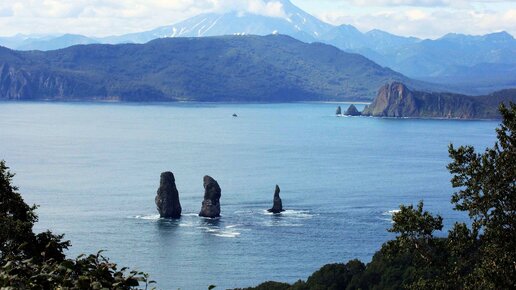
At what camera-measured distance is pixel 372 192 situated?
416 feet

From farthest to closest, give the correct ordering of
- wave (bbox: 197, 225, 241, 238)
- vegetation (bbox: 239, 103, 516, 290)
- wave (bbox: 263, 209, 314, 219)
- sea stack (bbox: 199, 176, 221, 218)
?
1. wave (bbox: 263, 209, 314, 219)
2. sea stack (bbox: 199, 176, 221, 218)
3. wave (bbox: 197, 225, 241, 238)
4. vegetation (bbox: 239, 103, 516, 290)

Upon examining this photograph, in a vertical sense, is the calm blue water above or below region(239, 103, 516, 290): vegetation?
below

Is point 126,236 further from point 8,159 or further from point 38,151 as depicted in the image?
point 38,151

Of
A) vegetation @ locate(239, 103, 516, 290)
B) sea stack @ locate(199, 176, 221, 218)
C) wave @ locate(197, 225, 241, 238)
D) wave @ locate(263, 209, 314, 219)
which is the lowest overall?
wave @ locate(197, 225, 241, 238)

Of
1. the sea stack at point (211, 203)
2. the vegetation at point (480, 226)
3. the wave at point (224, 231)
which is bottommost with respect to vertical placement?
the wave at point (224, 231)

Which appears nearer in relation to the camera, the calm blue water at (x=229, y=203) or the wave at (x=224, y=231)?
the calm blue water at (x=229, y=203)

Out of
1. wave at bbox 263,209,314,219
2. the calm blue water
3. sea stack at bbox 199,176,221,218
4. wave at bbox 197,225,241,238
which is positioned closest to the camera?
the calm blue water

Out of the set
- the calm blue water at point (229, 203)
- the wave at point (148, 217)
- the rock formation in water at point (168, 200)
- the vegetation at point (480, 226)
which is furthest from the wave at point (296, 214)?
the vegetation at point (480, 226)

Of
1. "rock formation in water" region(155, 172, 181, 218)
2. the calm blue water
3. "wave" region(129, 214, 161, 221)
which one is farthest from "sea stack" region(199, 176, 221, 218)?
"wave" region(129, 214, 161, 221)

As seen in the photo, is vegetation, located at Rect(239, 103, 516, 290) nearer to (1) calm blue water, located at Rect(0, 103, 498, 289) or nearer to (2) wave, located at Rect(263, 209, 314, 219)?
(1) calm blue water, located at Rect(0, 103, 498, 289)

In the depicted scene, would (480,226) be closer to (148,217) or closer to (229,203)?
(148,217)

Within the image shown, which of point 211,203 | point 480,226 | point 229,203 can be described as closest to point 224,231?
point 211,203

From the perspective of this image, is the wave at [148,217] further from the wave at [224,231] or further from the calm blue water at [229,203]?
the wave at [224,231]

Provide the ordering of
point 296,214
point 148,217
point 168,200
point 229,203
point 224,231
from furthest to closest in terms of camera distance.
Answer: point 229,203
point 296,214
point 168,200
point 148,217
point 224,231
